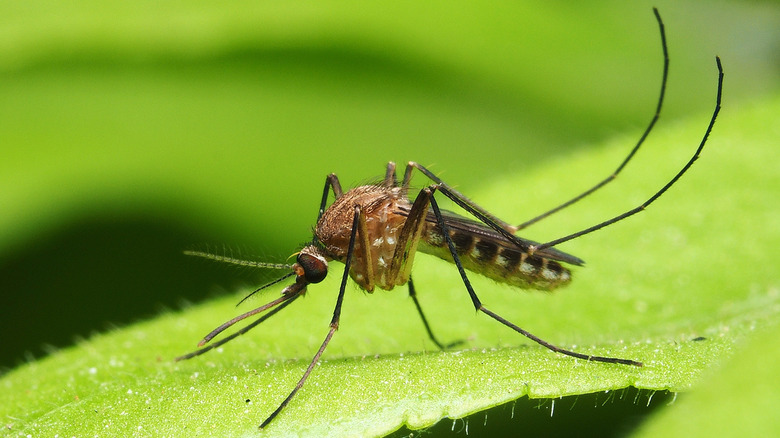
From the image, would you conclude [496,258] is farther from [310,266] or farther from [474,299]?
[310,266]

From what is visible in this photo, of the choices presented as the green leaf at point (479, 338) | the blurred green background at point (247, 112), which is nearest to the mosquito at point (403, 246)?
the green leaf at point (479, 338)

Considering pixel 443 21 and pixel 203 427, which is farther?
pixel 443 21

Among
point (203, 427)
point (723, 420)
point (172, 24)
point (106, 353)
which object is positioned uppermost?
point (172, 24)

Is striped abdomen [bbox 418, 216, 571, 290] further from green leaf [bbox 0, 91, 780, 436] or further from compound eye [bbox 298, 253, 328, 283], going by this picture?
compound eye [bbox 298, 253, 328, 283]

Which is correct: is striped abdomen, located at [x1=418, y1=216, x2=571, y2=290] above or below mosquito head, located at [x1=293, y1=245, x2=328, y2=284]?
above

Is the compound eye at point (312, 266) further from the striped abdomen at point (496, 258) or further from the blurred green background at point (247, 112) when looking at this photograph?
the blurred green background at point (247, 112)

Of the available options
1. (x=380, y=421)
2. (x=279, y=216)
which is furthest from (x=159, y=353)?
(x=279, y=216)

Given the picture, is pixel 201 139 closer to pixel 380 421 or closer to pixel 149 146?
pixel 149 146

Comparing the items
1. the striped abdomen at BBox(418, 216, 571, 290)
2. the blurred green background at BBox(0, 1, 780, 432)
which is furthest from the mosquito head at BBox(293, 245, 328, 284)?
the blurred green background at BBox(0, 1, 780, 432)

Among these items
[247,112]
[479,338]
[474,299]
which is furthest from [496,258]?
[247,112]
